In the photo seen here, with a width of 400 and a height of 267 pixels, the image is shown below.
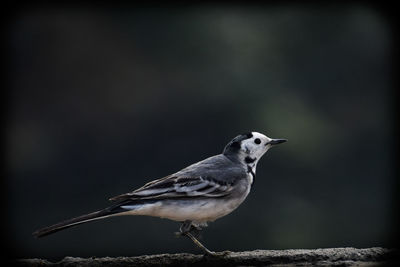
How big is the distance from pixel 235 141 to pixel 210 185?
781 mm

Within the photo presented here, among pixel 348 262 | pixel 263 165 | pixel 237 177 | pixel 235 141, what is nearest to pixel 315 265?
pixel 348 262

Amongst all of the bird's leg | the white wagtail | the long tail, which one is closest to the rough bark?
the bird's leg

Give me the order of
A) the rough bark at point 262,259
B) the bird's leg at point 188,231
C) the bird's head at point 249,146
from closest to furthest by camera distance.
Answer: the rough bark at point 262,259 → the bird's leg at point 188,231 → the bird's head at point 249,146

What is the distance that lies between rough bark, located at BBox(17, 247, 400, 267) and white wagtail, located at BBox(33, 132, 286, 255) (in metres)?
0.21

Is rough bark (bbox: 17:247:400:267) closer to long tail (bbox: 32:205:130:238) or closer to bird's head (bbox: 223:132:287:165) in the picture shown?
long tail (bbox: 32:205:130:238)

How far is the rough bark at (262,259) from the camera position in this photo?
6.46m

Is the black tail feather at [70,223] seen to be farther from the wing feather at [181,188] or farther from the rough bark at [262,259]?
the rough bark at [262,259]

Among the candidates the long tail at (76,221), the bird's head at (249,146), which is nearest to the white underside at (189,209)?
the long tail at (76,221)

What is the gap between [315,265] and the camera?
6336 mm

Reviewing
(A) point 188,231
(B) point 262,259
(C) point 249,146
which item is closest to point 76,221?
(A) point 188,231

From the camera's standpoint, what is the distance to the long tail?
5.59 meters

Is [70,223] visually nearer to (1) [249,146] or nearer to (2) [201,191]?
(2) [201,191]

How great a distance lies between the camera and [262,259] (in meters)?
6.51

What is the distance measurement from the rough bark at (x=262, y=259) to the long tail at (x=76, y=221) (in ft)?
2.72
